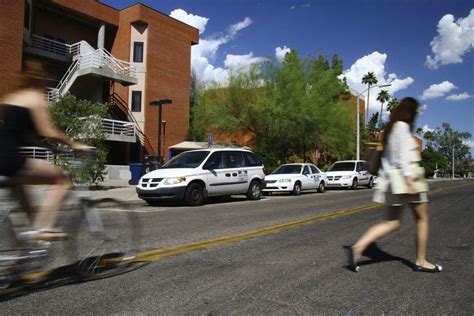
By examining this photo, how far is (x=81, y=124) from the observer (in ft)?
64.0

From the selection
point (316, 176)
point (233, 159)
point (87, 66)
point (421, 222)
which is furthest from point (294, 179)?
point (87, 66)

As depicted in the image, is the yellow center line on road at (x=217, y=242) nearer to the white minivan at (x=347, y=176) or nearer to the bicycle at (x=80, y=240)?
the bicycle at (x=80, y=240)

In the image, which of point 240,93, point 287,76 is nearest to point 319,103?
point 287,76

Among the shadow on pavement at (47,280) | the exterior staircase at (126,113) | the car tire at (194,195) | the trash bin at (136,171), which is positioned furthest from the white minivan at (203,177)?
the exterior staircase at (126,113)

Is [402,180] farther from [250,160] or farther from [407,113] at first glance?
[250,160]

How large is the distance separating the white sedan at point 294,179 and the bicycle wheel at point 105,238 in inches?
576

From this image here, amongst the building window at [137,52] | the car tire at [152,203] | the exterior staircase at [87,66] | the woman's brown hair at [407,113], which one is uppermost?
the building window at [137,52]

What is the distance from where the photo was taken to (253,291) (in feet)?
14.8

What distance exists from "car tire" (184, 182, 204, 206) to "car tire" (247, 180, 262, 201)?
2442 mm

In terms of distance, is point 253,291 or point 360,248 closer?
point 253,291

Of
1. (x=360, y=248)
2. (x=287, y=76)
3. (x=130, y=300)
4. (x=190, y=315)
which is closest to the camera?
(x=190, y=315)

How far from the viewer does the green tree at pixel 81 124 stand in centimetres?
1920

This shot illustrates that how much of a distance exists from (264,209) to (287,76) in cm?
1920

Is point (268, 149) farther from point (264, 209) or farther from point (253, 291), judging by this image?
point (253, 291)
